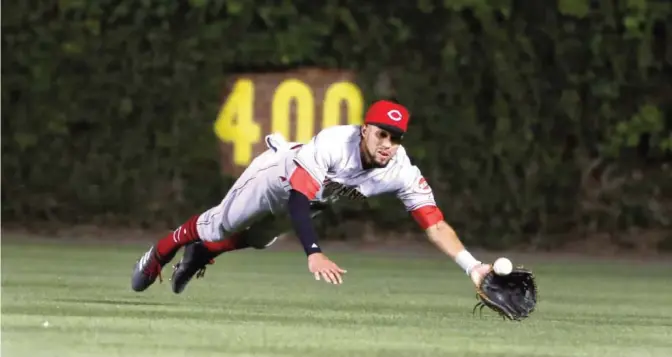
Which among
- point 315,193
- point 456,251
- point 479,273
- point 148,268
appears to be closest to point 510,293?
point 479,273

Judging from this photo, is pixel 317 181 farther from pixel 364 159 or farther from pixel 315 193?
pixel 364 159

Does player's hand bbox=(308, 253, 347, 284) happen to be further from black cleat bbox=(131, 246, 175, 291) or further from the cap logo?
black cleat bbox=(131, 246, 175, 291)

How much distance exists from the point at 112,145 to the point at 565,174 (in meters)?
3.89

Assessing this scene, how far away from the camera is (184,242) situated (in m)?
8.02

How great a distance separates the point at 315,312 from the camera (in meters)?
7.80

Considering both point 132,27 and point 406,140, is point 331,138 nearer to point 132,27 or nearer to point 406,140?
point 406,140

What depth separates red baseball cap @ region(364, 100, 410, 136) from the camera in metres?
6.76

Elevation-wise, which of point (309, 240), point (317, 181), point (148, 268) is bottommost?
point (148, 268)

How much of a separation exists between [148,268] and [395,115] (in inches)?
79.0

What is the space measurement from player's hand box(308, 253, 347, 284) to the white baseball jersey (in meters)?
0.54

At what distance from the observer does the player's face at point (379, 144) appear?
689cm

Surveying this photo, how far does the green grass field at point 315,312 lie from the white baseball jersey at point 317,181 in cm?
50

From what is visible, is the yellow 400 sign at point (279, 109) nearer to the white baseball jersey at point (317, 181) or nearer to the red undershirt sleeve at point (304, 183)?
the white baseball jersey at point (317, 181)

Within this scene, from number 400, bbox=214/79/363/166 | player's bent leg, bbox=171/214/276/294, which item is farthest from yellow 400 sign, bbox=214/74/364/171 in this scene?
player's bent leg, bbox=171/214/276/294
